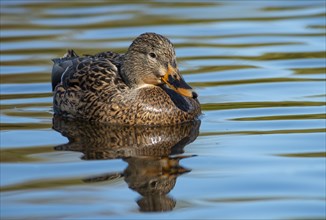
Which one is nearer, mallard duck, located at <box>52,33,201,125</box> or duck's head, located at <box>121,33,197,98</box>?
duck's head, located at <box>121,33,197,98</box>

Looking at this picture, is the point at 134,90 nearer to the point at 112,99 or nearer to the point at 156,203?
the point at 112,99

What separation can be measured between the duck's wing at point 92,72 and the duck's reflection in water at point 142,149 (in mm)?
471

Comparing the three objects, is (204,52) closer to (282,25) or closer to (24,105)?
(282,25)

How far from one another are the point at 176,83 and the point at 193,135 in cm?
65

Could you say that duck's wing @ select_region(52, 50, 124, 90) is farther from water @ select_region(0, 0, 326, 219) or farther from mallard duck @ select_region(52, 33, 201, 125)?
water @ select_region(0, 0, 326, 219)

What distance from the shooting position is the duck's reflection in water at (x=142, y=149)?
8.57 metres

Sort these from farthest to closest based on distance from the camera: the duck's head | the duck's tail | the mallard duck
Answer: the duck's tail, the mallard duck, the duck's head

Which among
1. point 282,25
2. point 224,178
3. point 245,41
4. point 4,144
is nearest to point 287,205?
point 224,178

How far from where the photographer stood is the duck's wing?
11875 millimetres

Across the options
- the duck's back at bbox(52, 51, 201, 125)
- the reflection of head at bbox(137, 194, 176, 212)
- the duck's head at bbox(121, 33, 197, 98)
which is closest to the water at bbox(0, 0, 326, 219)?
the reflection of head at bbox(137, 194, 176, 212)

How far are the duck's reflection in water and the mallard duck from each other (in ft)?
0.45

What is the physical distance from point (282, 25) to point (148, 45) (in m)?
6.23

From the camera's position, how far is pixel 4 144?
409 inches

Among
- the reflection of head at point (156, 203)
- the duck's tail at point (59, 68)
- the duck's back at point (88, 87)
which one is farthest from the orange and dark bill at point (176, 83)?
the reflection of head at point (156, 203)
